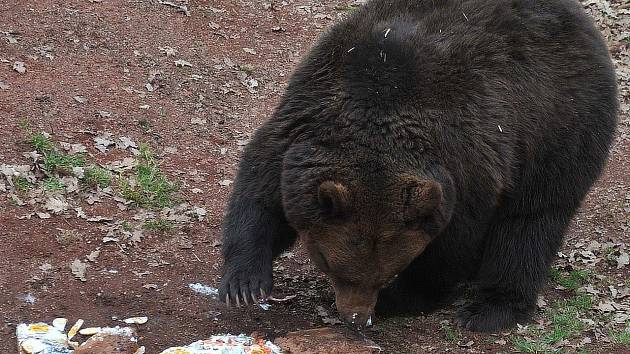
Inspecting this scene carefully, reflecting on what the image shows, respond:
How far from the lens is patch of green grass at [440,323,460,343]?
6.20 m

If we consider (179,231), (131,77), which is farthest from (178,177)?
(131,77)

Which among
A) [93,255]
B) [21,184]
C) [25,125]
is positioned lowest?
[93,255]

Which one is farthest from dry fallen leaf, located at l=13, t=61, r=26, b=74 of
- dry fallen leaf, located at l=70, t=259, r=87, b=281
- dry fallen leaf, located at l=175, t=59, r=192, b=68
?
dry fallen leaf, located at l=70, t=259, r=87, b=281

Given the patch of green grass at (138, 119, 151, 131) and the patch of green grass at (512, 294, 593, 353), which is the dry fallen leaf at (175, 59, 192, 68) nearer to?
the patch of green grass at (138, 119, 151, 131)

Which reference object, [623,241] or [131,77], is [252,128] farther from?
[623,241]

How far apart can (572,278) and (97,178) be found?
13.8ft

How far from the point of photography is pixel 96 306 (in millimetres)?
6141

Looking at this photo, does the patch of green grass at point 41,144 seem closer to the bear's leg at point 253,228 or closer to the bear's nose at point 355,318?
the bear's leg at point 253,228

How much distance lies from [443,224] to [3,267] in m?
3.27

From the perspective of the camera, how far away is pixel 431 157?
5.40m

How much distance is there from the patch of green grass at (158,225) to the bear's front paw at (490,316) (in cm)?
256

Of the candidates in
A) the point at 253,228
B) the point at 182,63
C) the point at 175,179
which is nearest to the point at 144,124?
the point at 175,179

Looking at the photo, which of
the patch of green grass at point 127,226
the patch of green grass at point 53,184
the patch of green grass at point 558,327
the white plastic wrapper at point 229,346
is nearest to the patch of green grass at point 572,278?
the patch of green grass at point 558,327

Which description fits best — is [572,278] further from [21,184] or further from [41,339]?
[21,184]
